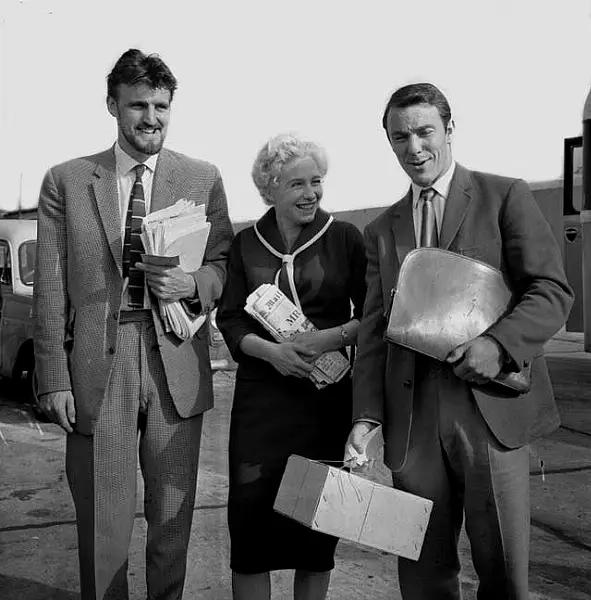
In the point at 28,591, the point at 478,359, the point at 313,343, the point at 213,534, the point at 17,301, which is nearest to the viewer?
the point at 478,359

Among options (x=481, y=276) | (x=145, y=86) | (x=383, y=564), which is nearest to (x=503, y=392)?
(x=481, y=276)

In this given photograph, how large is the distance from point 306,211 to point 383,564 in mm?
2050

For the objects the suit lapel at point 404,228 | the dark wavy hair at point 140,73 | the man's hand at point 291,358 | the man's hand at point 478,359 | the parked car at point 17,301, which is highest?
the dark wavy hair at point 140,73

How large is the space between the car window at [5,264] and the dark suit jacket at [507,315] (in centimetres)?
756

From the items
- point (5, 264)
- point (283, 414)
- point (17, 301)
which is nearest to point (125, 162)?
point (283, 414)

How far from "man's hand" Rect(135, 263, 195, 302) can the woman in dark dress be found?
31 centimetres

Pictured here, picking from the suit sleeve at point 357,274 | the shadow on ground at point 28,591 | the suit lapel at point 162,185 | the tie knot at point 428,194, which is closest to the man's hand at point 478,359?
the tie knot at point 428,194

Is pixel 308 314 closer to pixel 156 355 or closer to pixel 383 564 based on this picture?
pixel 156 355

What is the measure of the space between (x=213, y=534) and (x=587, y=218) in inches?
242

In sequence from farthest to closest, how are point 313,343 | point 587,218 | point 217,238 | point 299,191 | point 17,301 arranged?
point 587,218 < point 17,301 < point 217,238 < point 299,191 < point 313,343

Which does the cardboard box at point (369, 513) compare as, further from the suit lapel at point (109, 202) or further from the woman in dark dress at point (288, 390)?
the suit lapel at point (109, 202)

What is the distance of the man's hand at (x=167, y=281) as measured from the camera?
301 centimetres

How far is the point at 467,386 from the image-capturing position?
2600 millimetres

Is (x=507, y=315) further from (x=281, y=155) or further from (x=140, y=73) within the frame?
(x=140, y=73)
